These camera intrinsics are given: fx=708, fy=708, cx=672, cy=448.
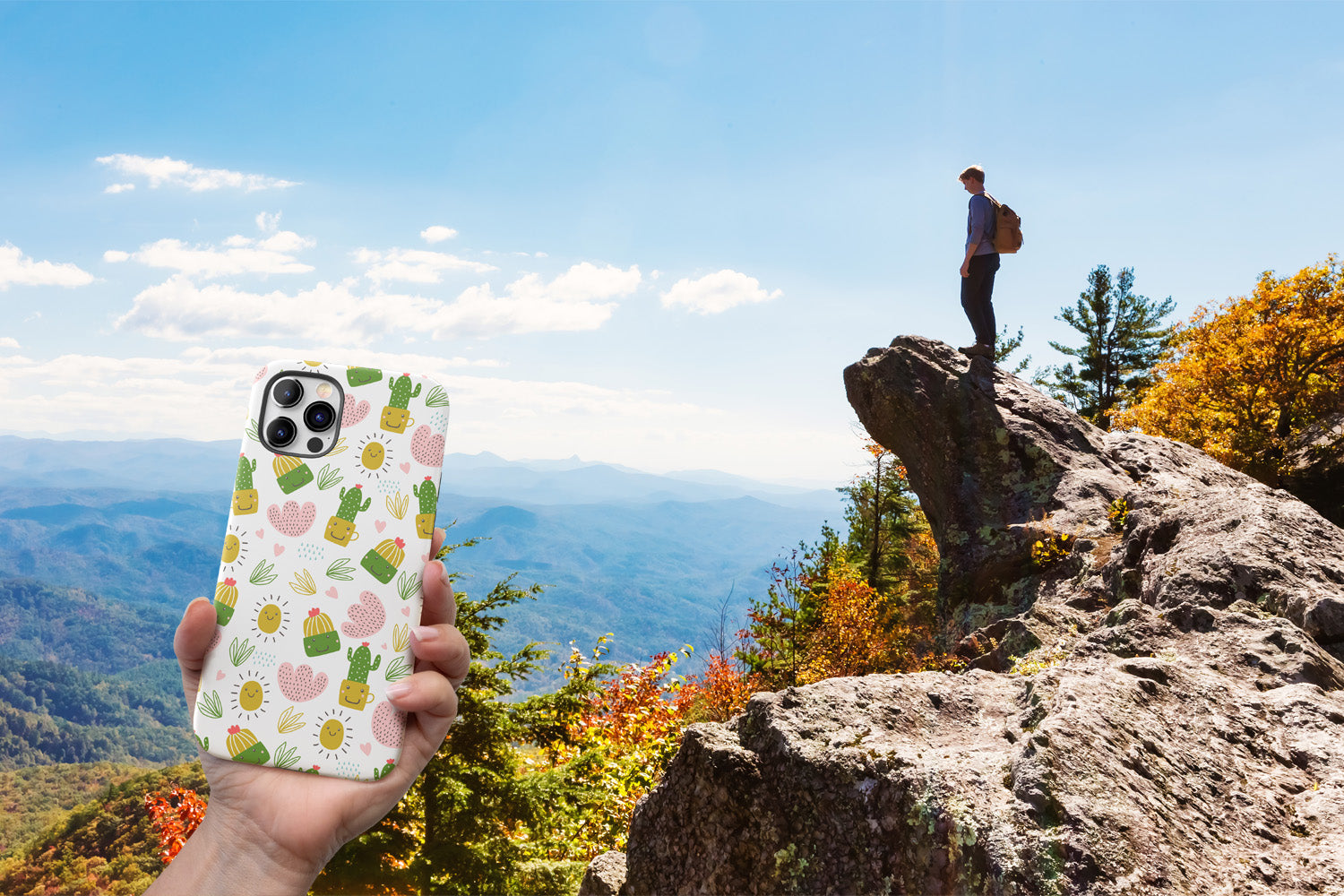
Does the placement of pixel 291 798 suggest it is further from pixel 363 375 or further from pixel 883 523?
pixel 883 523

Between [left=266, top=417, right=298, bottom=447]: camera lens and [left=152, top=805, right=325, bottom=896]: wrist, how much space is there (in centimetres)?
126

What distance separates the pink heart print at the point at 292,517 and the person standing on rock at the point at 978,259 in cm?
1141

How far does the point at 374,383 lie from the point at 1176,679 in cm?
449

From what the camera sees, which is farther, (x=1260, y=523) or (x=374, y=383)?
(x=1260, y=523)

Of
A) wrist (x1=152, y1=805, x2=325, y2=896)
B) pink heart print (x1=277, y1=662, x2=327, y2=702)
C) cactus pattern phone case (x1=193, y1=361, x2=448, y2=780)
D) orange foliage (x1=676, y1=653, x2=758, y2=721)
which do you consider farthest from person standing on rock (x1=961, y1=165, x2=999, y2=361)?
wrist (x1=152, y1=805, x2=325, y2=896)

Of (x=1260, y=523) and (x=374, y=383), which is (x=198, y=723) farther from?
(x=1260, y=523)

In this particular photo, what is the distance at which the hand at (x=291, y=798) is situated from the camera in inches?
86.0

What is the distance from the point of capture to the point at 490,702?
13.1m

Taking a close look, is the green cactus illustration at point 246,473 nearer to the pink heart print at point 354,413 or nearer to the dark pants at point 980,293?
the pink heart print at point 354,413


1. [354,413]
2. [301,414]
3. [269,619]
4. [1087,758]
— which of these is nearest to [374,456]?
[354,413]

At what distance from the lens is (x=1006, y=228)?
11.5m

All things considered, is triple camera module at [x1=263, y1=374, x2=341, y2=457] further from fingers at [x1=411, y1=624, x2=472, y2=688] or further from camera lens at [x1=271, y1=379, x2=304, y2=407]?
fingers at [x1=411, y1=624, x2=472, y2=688]

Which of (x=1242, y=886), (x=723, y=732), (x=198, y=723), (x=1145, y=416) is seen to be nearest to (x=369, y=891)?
(x=723, y=732)

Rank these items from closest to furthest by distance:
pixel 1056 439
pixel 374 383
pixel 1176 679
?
pixel 374 383 → pixel 1176 679 → pixel 1056 439
